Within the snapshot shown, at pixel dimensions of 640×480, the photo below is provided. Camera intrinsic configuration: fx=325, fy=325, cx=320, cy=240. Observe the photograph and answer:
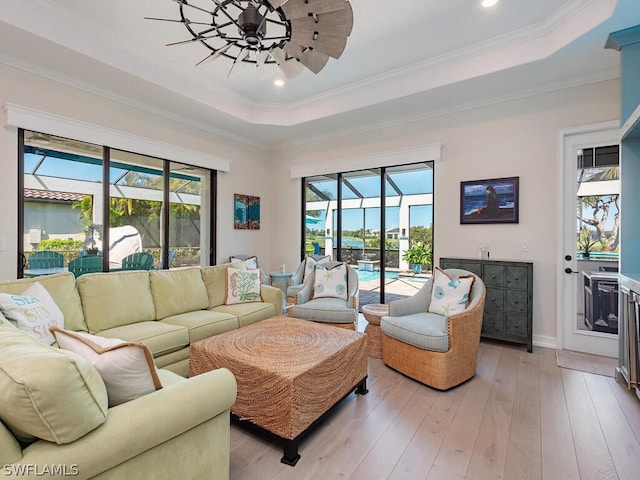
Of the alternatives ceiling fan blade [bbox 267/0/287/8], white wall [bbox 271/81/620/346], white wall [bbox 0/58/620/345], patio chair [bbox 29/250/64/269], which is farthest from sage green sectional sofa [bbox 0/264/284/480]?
white wall [bbox 271/81/620/346]

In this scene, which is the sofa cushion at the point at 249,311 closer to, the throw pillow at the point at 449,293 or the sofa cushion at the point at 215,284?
the sofa cushion at the point at 215,284

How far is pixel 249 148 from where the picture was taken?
18.9ft

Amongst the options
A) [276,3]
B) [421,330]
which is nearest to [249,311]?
[421,330]

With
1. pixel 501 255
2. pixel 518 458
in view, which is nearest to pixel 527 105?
pixel 501 255

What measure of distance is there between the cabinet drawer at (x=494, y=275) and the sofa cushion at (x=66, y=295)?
3973 mm

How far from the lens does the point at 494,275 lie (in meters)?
3.67

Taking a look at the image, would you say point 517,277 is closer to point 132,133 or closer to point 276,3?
point 276,3

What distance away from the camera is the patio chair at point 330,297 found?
3609 mm

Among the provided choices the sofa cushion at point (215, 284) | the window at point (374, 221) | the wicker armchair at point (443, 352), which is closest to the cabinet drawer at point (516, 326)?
the wicker armchair at point (443, 352)

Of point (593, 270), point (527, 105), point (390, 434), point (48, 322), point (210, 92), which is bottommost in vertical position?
point (390, 434)

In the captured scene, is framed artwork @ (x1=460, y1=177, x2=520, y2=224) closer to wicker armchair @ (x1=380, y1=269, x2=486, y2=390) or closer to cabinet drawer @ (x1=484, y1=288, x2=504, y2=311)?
cabinet drawer @ (x1=484, y1=288, x2=504, y2=311)

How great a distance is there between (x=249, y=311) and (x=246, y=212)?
256cm

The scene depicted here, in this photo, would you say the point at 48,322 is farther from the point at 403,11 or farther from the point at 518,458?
the point at 403,11

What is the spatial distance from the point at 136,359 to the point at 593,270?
14.0 ft
